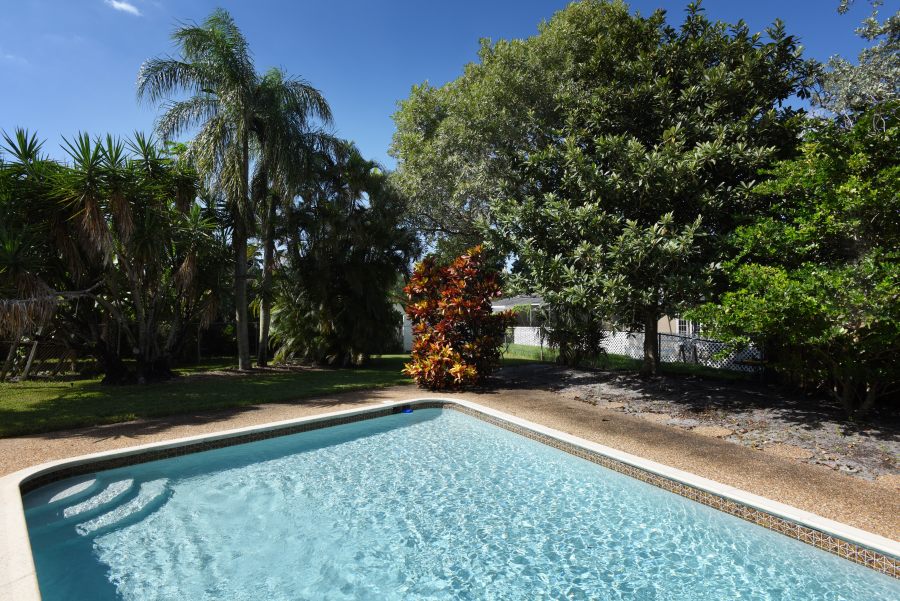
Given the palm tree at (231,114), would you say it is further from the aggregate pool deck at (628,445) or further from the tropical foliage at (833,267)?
the tropical foliage at (833,267)

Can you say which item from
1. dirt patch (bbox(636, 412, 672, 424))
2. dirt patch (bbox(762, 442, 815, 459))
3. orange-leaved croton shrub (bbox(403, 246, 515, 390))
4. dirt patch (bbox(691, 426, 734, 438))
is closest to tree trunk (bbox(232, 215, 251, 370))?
orange-leaved croton shrub (bbox(403, 246, 515, 390))

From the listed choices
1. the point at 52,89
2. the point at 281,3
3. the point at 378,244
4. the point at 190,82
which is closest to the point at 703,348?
the point at 378,244

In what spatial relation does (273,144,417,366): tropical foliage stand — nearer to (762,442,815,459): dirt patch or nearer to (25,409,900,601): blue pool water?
(25,409,900,601): blue pool water

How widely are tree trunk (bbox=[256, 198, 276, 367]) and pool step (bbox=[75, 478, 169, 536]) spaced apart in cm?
1031

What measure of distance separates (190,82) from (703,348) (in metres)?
19.0

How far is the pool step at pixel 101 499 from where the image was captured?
506 centimetres

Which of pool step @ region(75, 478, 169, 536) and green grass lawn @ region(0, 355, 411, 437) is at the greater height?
green grass lawn @ region(0, 355, 411, 437)

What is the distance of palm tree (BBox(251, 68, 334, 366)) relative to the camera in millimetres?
14523

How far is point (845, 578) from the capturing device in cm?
371

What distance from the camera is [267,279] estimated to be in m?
16.0

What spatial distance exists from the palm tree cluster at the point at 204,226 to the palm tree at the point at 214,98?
4cm

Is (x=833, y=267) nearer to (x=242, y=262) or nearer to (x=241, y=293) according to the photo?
(x=242, y=262)

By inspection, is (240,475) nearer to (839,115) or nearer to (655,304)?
(655,304)

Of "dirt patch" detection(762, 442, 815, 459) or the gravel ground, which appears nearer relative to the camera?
the gravel ground
